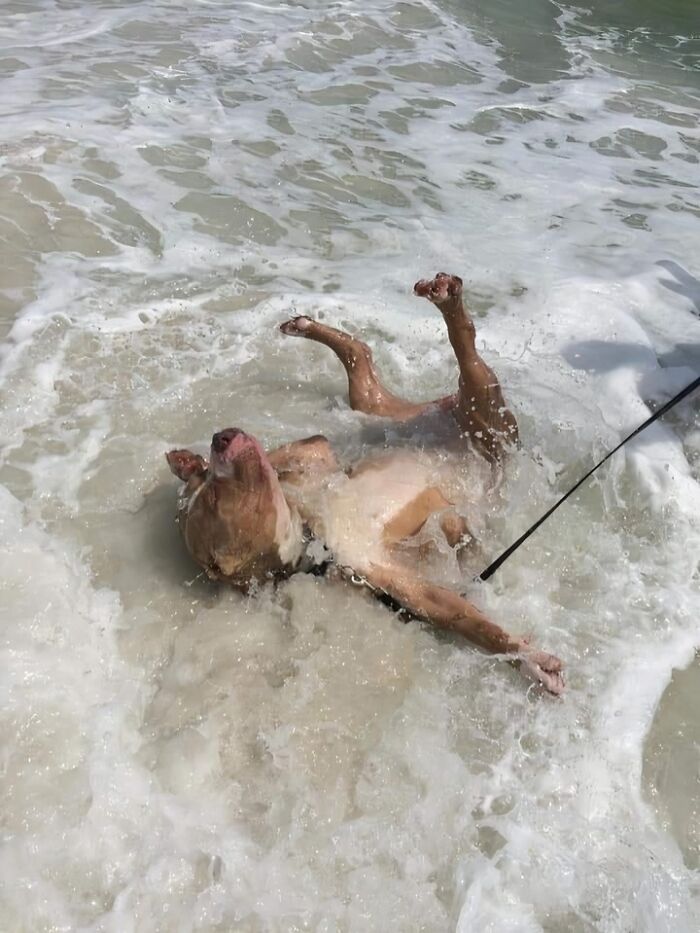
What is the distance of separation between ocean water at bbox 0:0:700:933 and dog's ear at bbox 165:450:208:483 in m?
0.34

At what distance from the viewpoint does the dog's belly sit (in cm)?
308

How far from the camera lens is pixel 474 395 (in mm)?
3371

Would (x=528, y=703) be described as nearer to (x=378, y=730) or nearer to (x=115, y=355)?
(x=378, y=730)

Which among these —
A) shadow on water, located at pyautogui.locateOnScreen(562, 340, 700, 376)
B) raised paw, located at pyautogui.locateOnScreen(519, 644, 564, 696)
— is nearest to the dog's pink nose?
raised paw, located at pyautogui.locateOnScreen(519, 644, 564, 696)

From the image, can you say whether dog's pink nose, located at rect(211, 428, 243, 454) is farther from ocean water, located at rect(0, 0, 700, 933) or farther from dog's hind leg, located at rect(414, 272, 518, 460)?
dog's hind leg, located at rect(414, 272, 518, 460)

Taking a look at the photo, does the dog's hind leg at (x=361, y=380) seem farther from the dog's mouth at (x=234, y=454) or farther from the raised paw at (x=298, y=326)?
the dog's mouth at (x=234, y=454)

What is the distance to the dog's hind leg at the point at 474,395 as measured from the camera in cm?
331

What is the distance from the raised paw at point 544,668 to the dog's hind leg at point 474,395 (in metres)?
1.01

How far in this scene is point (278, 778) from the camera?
254 centimetres

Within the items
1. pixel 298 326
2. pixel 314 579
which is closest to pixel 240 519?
pixel 314 579

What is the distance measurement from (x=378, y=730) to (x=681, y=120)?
7.88 metres

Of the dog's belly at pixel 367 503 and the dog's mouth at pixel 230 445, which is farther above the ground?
the dog's mouth at pixel 230 445

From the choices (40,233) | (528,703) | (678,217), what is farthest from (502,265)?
(528,703)

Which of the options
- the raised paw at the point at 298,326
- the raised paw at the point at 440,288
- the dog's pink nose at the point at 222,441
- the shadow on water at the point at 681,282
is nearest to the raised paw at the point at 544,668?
the dog's pink nose at the point at 222,441
